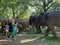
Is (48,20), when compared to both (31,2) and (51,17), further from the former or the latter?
(31,2)

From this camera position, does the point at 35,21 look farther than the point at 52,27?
Yes

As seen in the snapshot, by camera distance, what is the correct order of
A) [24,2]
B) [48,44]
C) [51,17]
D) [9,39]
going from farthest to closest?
1. [24,2]
2. [51,17]
3. [9,39]
4. [48,44]

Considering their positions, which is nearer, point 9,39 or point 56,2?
point 9,39

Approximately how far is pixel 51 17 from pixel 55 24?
24.8 inches

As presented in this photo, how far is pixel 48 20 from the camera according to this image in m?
14.8

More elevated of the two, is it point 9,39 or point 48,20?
point 48,20

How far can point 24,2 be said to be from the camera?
1383 inches

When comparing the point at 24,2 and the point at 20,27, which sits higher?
the point at 24,2

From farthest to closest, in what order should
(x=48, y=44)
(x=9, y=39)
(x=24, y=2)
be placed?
(x=24, y=2)
(x=9, y=39)
(x=48, y=44)

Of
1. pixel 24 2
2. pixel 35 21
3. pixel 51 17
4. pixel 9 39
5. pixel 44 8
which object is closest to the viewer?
pixel 9 39

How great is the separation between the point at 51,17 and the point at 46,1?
2507 cm

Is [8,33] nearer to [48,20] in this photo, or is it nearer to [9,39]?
[9,39]

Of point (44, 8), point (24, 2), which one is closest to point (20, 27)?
point (24, 2)

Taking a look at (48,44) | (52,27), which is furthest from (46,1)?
(48,44)
